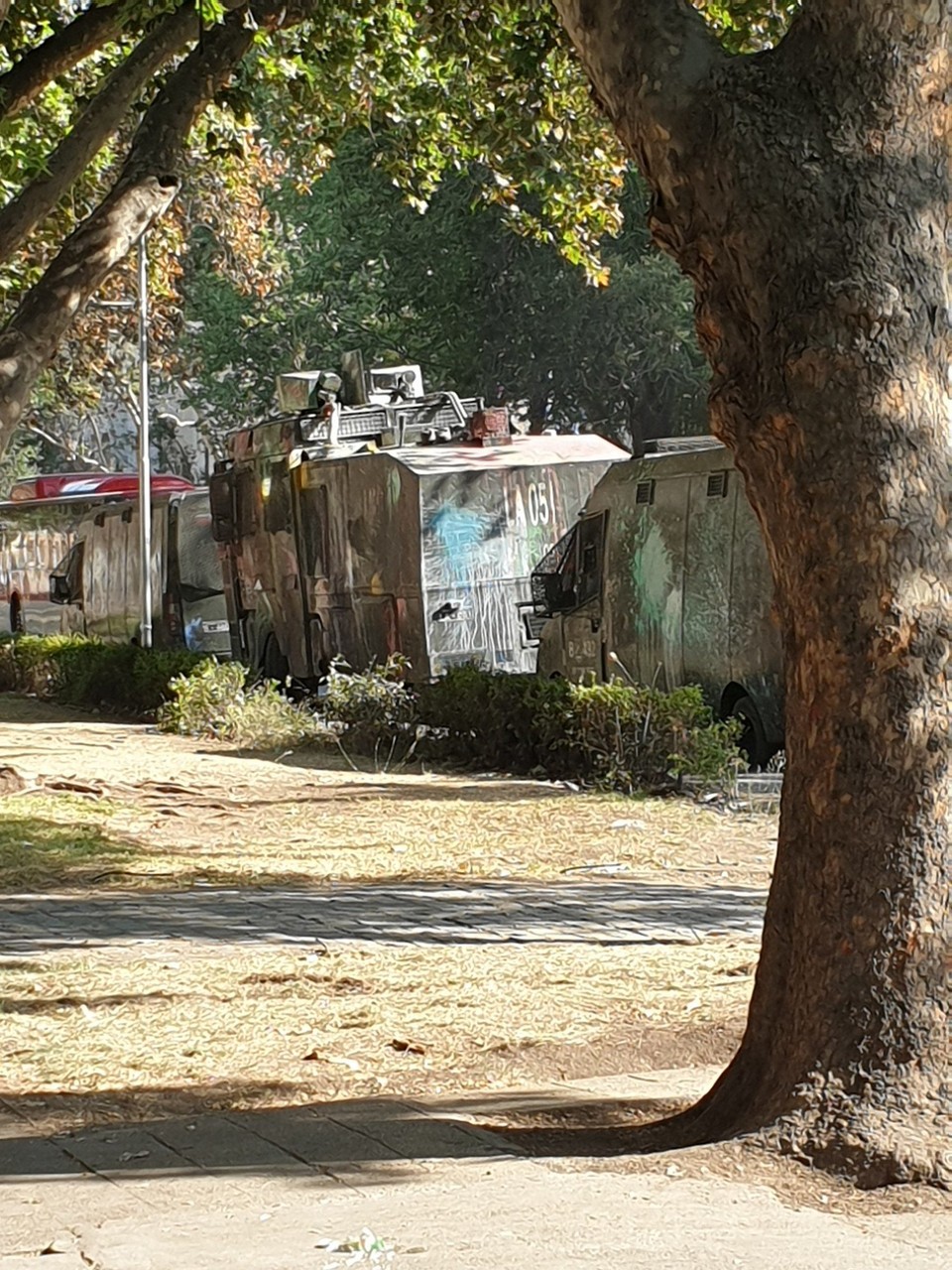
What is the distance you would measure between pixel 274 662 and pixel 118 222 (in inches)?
429

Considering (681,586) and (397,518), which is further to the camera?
(397,518)

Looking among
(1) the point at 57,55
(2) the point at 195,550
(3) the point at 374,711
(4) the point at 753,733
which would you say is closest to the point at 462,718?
(3) the point at 374,711

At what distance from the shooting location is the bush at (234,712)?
58.3 ft

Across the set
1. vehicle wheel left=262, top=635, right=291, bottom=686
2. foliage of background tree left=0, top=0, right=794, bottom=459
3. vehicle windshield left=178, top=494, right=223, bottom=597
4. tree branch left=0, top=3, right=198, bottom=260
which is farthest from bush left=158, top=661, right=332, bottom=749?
vehicle windshield left=178, top=494, right=223, bottom=597

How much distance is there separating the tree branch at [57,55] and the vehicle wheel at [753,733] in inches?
246

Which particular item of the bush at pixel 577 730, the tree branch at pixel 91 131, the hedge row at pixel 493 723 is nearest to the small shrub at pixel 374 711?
the hedge row at pixel 493 723

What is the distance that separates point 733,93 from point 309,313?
38.3m

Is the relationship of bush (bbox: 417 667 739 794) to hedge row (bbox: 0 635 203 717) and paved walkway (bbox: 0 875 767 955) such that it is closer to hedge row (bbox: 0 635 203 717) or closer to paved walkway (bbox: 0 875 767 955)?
paved walkway (bbox: 0 875 767 955)

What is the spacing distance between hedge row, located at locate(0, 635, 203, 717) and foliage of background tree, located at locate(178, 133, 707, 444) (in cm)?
1240

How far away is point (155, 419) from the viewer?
54.2m

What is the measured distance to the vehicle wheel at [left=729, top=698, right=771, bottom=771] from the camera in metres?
14.1

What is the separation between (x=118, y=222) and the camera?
12.0 meters

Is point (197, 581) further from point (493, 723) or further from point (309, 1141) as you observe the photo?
point (309, 1141)

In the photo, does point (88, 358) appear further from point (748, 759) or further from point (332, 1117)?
point (332, 1117)
